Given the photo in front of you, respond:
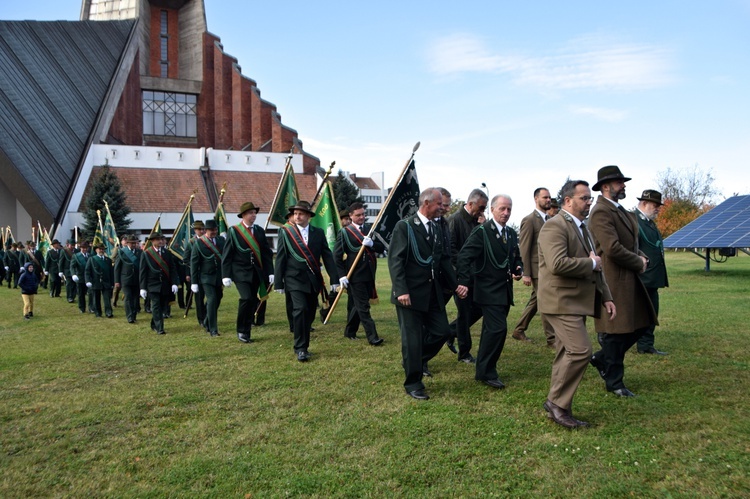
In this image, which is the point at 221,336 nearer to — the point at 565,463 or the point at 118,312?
the point at 118,312

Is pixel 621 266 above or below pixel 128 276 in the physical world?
above

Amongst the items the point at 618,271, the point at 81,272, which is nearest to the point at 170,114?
the point at 81,272

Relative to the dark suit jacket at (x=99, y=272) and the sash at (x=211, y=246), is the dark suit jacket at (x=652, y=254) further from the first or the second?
the dark suit jacket at (x=99, y=272)

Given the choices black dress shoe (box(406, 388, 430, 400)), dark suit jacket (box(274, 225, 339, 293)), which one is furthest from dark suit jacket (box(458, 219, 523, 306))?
dark suit jacket (box(274, 225, 339, 293))

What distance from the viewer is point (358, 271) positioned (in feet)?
29.8

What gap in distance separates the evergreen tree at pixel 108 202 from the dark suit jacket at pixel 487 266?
113 feet

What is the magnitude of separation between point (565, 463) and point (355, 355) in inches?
161

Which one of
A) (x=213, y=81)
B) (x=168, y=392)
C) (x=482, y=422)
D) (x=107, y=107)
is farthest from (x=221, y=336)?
(x=213, y=81)

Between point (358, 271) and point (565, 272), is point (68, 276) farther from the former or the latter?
point (565, 272)

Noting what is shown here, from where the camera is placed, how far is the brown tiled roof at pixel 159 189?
1633 inches

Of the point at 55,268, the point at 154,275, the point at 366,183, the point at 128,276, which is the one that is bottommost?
the point at 55,268

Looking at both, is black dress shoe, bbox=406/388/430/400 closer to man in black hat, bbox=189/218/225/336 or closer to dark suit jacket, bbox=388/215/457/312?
dark suit jacket, bbox=388/215/457/312

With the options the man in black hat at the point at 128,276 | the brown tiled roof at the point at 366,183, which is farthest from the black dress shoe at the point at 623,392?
the brown tiled roof at the point at 366,183

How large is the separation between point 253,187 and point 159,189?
700cm
